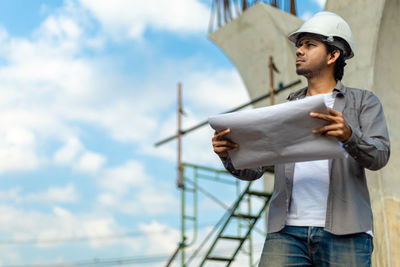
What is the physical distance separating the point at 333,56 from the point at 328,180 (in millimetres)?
671

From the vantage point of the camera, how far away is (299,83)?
10.2 meters

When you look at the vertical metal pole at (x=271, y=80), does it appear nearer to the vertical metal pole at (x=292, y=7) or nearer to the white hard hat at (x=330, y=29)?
the vertical metal pole at (x=292, y=7)

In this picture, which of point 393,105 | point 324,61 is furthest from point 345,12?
point 324,61

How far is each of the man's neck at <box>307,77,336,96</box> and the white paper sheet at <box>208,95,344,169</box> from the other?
0.53 metres

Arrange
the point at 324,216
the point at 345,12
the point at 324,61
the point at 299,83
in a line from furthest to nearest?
the point at 299,83
the point at 345,12
the point at 324,61
the point at 324,216

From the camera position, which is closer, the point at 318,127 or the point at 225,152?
the point at 318,127

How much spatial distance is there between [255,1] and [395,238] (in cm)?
608

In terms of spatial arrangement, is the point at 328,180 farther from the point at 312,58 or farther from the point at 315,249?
the point at 312,58

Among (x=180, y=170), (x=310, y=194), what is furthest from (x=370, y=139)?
(x=180, y=170)

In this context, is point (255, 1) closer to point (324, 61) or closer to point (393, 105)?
point (393, 105)

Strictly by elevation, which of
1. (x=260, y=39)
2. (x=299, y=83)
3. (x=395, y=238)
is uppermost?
(x=260, y=39)

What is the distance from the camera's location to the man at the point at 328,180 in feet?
9.23

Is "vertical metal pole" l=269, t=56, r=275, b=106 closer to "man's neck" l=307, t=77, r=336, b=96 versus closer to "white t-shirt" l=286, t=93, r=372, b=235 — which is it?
"man's neck" l=307, t=77, r=336, b=96

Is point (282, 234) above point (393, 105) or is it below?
below
